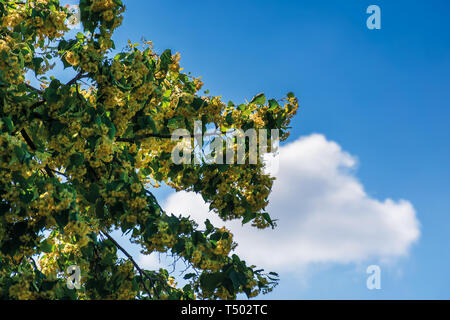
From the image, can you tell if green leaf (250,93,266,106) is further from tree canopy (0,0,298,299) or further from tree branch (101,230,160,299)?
tree branch (101,230,160,299)

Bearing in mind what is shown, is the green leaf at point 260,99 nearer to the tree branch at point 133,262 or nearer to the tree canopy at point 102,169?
the tree canopy at point 102,169

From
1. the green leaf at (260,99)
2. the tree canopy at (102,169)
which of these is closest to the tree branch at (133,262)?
the tree canopy at (102,169)

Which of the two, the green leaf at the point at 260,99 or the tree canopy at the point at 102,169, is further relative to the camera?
the green leaf at the point at 260,99

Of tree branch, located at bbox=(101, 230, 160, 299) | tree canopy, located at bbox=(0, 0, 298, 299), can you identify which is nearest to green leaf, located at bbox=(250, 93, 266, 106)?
tree canopy, located at bbox=(0, 0, 298, 299)

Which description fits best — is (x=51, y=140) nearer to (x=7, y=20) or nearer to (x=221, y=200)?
(x=7, y=20)

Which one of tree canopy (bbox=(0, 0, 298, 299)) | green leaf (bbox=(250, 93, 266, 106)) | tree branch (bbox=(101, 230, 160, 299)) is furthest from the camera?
green leaf (bbox=(250, 93, 266, 106))

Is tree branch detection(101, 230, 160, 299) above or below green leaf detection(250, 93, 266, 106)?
below

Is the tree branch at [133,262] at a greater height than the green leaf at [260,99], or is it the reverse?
the green leaf at [260,99]

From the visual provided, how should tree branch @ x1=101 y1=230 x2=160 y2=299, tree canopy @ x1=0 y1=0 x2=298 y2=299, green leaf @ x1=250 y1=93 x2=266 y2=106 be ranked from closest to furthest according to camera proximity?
tree canopy @ x1=0 y1=0 x2=298 y2=299, tree branch @ x1=101 y1=230 x2=160 y2=299, green leaf @ x1=250 y1=93 x2=266 y2=106

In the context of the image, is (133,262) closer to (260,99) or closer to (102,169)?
(102,169)

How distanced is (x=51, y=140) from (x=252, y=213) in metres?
2.88

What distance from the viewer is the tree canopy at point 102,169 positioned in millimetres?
5801

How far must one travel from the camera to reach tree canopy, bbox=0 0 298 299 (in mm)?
5801
